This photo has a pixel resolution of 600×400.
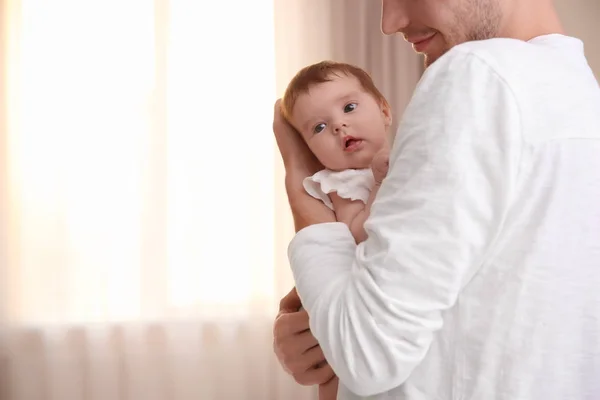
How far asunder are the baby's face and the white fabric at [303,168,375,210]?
4 cm

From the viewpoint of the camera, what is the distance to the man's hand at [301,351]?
1154 millimetres

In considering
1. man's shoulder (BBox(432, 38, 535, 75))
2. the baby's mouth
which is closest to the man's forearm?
the baby's mouth

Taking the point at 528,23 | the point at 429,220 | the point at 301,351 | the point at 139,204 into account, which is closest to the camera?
the point at 429,220

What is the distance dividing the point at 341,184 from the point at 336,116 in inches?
5.8

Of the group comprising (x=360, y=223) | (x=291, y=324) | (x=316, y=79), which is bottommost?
(x=291, y=324)

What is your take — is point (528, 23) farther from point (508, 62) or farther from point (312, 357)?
point (312, 357)

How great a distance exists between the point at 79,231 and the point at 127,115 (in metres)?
0.54

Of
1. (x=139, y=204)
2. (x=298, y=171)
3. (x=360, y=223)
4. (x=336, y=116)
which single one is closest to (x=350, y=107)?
(x=336, y=116)

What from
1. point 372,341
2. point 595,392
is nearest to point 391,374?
point 372,341

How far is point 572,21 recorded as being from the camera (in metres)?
2.96

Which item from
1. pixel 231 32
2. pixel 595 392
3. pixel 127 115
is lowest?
pixel 595 392

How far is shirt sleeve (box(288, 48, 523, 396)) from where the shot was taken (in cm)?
68

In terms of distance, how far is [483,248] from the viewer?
70 centimetres

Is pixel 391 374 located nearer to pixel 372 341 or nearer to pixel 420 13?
pixel 372 341
